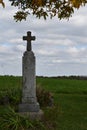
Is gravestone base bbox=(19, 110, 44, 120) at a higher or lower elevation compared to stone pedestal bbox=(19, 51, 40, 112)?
lower

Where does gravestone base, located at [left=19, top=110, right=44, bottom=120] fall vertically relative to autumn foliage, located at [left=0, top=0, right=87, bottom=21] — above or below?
below

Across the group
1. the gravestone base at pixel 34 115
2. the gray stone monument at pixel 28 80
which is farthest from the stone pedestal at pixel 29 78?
the gravestone base at pixel 34 115

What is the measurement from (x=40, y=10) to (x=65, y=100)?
9.34m

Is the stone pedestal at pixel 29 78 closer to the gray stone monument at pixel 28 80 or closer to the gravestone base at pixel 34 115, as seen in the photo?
the gray stone monument at pixel 28 80

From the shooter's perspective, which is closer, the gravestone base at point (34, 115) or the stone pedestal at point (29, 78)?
the gravestone base at point (34, 115)

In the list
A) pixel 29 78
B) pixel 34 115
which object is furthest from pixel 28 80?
pixel 34 115

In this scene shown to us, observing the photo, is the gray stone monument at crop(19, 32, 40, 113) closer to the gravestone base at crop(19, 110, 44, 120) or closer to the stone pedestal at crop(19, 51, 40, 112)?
the stone pedestal at crop(19, 51, 40, 112)

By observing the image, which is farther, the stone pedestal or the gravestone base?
the stone pedestal

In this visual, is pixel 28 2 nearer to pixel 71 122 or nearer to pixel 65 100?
pixel 71 122

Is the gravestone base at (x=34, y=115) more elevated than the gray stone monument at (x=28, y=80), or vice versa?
the gray stone monument at (x=28, y=80)

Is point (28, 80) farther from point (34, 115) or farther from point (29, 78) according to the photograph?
point (34, 115)

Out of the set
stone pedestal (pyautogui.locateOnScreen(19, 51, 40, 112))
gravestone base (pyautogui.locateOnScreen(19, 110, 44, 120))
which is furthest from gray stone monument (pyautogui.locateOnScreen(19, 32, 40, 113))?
gravestone base (pyautogui.locateOnScreen(19, 110, 44, 120))

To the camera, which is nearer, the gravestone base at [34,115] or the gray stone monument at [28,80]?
the gravestone base at [34,115]

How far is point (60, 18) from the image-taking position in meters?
14.3
